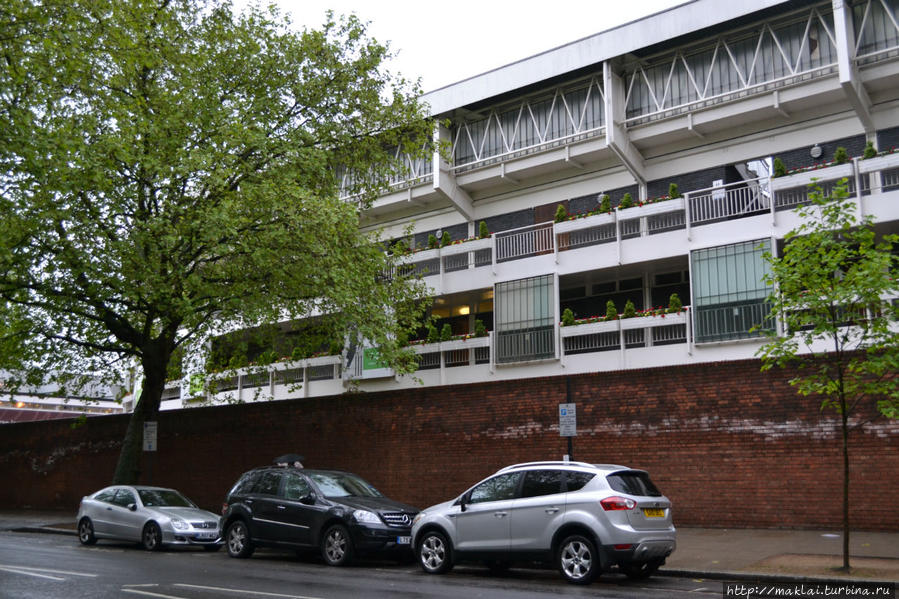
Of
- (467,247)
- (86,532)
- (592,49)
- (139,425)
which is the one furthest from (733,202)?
(86,532)

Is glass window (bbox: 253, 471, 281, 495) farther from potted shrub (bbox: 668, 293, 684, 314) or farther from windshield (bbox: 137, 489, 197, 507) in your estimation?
potted shrub (bbox: 668, 293, 684, 314)

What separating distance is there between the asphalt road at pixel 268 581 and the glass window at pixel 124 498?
2.21 meters

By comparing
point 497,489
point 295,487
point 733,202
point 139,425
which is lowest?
point 295,487

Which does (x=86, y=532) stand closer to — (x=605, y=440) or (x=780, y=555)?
(x=605, y=440)

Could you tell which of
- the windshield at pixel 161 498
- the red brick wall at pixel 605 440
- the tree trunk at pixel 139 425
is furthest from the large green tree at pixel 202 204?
the windshield at pixel 161 498

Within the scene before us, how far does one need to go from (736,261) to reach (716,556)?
→ 10.6 metres

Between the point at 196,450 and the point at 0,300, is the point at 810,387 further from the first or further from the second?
the point at 196,450

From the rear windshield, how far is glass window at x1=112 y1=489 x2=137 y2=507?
11024 mm

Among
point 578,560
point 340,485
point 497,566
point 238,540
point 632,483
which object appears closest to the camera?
point 578,560

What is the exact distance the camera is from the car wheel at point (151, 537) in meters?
16.9

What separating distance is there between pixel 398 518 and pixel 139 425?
1117cm

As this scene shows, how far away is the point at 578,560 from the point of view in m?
11.5

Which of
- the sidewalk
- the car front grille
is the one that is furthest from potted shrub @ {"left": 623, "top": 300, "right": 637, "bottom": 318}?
the car front grille

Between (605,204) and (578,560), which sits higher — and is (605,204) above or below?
above
